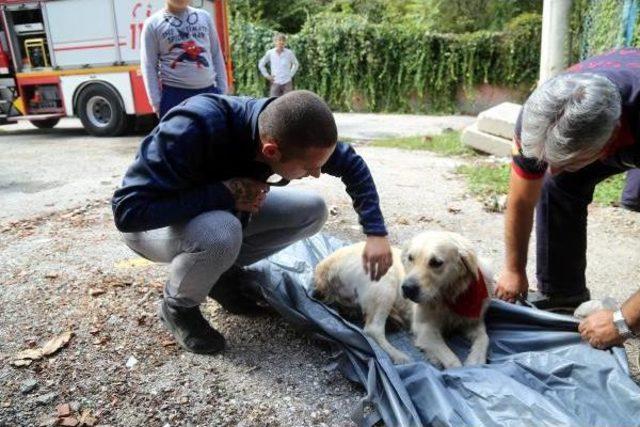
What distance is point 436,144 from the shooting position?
27.2ft

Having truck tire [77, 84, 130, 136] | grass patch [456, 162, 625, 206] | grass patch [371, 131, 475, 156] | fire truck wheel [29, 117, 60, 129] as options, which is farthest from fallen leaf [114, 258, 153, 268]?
fire truck wheel [29, 117, 60, 129]

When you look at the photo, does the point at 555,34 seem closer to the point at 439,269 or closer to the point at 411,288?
the point at 439,269

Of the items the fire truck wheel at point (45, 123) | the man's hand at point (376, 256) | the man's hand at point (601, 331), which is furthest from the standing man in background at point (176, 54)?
the fire truck wheel at point (45, 123)

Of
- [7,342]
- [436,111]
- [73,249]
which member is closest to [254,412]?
[7,342]

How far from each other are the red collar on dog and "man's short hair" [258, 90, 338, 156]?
42.4 inches

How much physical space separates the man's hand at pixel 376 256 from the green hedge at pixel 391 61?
1272cm

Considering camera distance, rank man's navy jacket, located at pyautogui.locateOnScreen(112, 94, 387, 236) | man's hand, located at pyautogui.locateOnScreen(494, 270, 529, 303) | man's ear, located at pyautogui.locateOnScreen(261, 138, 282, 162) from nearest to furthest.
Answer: man's ear, located at pyautogui.locateOnScreen(261, 138, 282, 162), man's navy jacket, located at pyautogui.locateOnScreen(112, 94, 387, 236), man's hand, located at pyautogui.locateOnScreen(494, 270, 529, 303)

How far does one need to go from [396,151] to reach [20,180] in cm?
521

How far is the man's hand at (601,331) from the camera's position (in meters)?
2.08

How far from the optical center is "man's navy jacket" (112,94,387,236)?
2.11m

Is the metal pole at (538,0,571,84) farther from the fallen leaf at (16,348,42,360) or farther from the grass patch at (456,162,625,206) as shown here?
the fallen leaf at (16,348,42,360)

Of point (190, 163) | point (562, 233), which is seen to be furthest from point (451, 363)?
point (190, 163)

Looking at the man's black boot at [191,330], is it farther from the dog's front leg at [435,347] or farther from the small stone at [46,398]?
the dog's front leg at [435,347]

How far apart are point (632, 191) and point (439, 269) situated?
3.43ft
